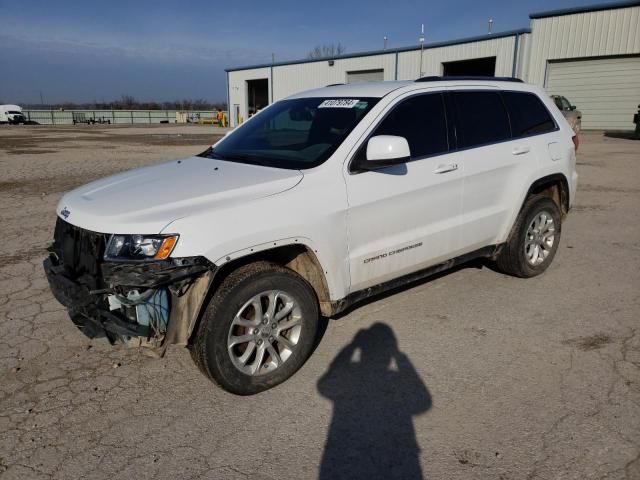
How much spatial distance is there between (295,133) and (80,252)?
1911mm

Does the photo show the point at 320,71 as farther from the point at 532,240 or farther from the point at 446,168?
the point at 446,168

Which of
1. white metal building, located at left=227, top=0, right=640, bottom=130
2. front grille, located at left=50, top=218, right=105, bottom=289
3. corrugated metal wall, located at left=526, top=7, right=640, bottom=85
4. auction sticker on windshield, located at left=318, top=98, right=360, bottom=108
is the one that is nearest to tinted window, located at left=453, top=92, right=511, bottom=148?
auction sticker on windshield, located at left=318, top=98, right=360, bottom=108

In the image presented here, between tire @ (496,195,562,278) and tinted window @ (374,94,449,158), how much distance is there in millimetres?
1325

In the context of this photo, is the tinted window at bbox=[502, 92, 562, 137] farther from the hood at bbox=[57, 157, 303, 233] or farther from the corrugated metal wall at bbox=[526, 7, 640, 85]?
the corrugated metal wall at bbox=[526, 7, 640, 85]

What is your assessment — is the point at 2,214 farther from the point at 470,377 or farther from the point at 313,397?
the point at 470,377

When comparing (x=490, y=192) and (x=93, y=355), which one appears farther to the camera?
(x=490, y=192)

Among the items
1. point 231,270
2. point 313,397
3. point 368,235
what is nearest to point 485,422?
point 313,397

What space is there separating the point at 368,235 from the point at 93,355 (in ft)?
7.09

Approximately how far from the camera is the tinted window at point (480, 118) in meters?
4.26

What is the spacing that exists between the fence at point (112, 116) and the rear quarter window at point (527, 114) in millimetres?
63502

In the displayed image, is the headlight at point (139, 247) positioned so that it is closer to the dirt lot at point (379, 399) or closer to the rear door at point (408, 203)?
the dirt lot at point (379, 399)

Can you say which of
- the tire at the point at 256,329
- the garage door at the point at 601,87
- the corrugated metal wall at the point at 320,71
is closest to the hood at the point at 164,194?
the tire at the point at 256,329

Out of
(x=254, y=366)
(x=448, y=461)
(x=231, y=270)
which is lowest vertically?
(x=448, y=461)

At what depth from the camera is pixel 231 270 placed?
122 inches
